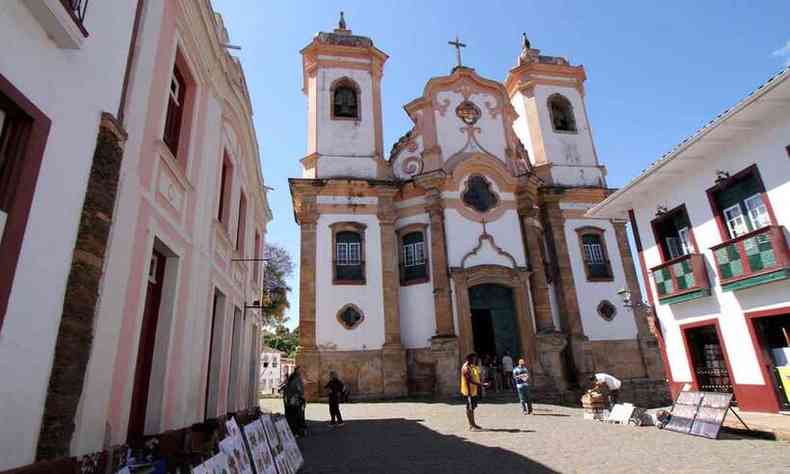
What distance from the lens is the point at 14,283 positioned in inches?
112

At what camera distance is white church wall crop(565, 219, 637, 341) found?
18453 mm

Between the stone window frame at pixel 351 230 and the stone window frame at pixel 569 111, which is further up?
the stone window frame at pixel 569 111

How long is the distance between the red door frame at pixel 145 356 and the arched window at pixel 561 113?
70.6 feet

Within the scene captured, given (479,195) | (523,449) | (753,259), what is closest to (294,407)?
(523,449)

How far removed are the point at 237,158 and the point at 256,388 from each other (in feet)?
23.7

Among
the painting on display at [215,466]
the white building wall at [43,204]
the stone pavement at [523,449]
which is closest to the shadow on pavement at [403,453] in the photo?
the stone pavement at [523,449]

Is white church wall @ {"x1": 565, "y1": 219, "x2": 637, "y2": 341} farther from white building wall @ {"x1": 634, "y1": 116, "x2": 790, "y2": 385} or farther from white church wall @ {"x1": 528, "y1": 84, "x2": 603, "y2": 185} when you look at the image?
white building wall @ {"x1": 634, "y1": 116, "x2": 790, "y2": 385}

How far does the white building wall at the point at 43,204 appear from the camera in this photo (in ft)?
9.26

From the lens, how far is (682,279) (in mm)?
10617

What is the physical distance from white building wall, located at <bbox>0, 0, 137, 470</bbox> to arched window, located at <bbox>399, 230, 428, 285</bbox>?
14457mm

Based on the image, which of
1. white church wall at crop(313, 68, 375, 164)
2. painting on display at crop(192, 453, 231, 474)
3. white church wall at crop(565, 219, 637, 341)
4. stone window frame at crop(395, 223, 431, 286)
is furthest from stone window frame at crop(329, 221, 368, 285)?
painting on display at crop(192, 453, 231, 474)

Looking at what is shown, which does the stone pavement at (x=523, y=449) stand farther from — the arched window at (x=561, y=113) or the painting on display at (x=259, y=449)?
the arched window at (x=561, y=113)

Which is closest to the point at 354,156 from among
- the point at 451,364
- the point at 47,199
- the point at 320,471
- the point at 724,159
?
the point at 451,364

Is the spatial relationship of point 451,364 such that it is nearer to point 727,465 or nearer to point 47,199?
point 727,465
